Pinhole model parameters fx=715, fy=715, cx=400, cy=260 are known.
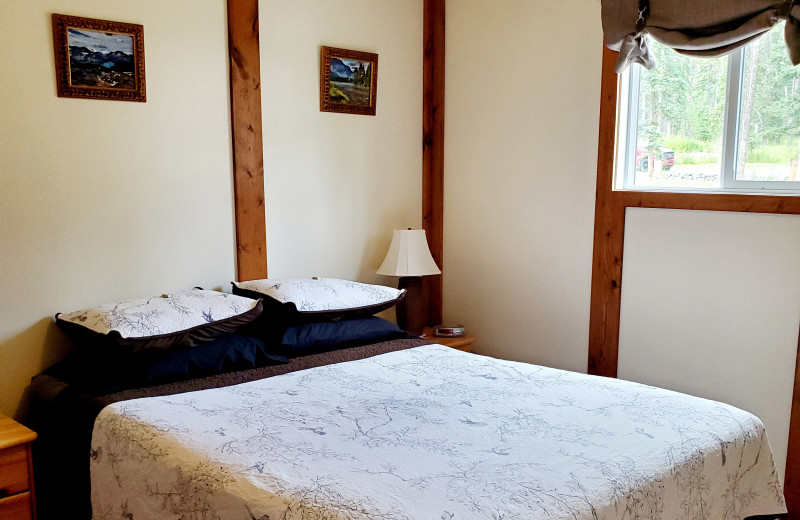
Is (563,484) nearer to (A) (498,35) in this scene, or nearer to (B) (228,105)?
(B) (228,105)

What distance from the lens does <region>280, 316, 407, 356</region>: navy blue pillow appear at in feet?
9.49

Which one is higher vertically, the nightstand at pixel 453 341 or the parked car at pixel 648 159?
the parked car at pixel 648 159

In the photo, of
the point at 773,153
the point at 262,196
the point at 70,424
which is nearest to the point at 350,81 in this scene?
the point at 262,196

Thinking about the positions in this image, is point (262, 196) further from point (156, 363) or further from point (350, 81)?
point (156, 363)

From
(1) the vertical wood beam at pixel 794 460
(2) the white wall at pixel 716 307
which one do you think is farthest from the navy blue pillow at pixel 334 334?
(1) the vertical wood beam at pixel 794 460

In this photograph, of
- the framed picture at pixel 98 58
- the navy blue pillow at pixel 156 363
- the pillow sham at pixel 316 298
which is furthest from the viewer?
the pillow sham at pixel 316 298

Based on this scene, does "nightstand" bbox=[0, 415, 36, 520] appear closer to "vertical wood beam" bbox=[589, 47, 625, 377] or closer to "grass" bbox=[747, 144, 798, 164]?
"vertical wood beam" bbox=[589, 47, 625, 377]

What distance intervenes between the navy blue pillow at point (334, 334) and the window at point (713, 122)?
1.30 metres

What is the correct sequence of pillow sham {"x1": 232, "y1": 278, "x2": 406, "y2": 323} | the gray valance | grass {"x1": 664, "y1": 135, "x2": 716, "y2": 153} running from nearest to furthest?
the gray valance, pillow sham {"x1": 232, "y1": 278, "x2": 406, "y2": 323}, grass {"x1": 664, "y1": 135, "x2": 716, "y2": 153}

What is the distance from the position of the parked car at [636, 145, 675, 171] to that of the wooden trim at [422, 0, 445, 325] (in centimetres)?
114

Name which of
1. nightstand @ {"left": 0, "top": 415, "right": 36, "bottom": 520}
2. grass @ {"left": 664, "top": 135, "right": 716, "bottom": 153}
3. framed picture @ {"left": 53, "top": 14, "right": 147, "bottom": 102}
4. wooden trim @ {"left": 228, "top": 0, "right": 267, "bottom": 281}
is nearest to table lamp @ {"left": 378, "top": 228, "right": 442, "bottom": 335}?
wooden trim @ {"left": 228, "top": 0, "right": 267, "bottom": 281}

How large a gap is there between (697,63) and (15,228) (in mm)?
2837

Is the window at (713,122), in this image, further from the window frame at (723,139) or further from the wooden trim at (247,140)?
the wooden trim at (247,140)

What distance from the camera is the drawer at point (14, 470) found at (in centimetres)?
222
